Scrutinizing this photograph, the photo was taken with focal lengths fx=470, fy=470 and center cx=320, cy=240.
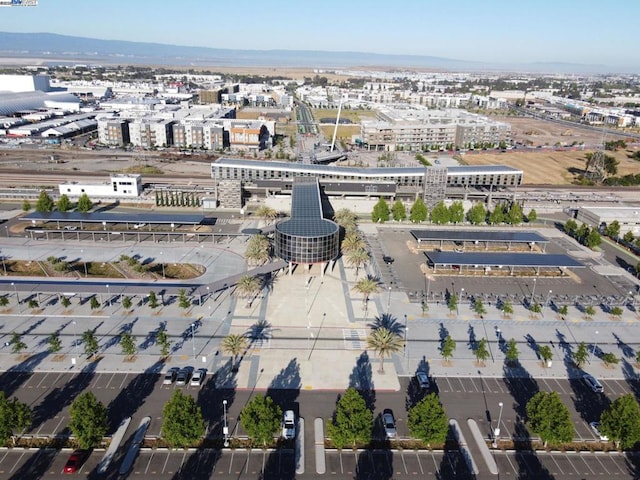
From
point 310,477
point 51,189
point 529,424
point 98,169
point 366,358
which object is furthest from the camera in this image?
point 98,169

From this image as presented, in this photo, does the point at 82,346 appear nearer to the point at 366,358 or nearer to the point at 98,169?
the point at 366,358

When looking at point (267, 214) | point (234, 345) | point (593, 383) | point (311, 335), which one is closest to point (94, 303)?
point (234, 345)

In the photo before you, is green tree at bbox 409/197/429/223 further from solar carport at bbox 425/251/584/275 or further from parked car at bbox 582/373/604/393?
parked car at bbox 582/373/604/393

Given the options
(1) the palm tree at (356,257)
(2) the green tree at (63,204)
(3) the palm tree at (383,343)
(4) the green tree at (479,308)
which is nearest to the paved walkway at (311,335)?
(4) the green tree at (479,308)

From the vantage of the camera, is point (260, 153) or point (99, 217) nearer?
point (99, 217)

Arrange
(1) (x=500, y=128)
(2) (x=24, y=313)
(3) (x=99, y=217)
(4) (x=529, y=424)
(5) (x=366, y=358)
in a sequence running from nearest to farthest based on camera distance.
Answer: (4) (x=529, y=424) < (5) (x=366, y=358) < (2) (x=24, y=313) < (3) (x=99, y=217) < (1) (x=500, y=128)

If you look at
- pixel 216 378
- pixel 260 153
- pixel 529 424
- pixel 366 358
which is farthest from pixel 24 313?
pixel 260 153
